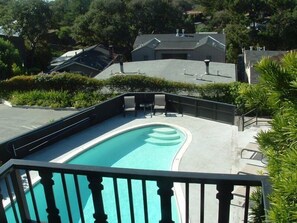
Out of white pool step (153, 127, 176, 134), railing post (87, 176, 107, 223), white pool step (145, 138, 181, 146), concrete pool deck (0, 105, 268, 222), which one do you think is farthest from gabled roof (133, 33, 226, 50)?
railing post (87, 176, 107, 223)

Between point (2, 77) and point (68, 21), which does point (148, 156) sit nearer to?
point (2, 77)

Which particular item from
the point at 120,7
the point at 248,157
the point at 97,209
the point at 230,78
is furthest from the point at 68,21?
the point at 97,209

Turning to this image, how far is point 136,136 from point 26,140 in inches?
181

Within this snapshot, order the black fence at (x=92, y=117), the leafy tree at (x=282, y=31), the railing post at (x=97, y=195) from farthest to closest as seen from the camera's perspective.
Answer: the leafy tree at (x=282, y=31) → the black fence at (x=92, y=117) → the railing post at (x=97, y=195)

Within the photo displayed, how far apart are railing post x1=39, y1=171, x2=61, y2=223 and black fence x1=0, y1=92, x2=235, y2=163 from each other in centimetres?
813

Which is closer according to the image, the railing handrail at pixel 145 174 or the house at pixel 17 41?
the railing handrail at pixel 145 174

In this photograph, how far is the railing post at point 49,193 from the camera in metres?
2.81

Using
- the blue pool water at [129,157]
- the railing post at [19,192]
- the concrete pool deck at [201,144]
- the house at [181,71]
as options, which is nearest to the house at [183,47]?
the house at [181,71]

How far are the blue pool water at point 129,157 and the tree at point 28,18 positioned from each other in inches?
1069

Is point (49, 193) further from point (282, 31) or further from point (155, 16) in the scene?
point (155, 16)

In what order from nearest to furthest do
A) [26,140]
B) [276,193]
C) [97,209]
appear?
[276,193], [97,209], [26,140]

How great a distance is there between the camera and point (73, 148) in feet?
39.7

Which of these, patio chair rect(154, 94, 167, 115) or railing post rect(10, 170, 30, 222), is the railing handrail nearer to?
railing post rect(10, 170, 30, 222)

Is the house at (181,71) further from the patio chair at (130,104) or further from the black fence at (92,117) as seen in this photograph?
the patio chair at (130,104)
